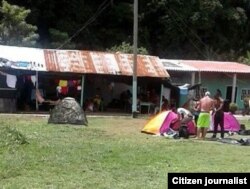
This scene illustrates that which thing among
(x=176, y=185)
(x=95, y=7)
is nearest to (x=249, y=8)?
(x=95, y=7)

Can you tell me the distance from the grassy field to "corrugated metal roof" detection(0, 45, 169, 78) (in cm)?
1055

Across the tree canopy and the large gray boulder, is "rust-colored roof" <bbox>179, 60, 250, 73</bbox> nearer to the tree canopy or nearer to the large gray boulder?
the tree canopy

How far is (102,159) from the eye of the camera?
10.5m

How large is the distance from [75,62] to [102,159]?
1792cm

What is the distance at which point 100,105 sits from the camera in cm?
2897

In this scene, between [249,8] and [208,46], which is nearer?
[208,46]

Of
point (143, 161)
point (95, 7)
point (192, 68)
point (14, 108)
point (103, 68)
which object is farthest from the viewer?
point (95, 7)

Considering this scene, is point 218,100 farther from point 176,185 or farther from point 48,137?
point 176,185

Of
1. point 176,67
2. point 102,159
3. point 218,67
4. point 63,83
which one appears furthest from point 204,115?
point 218,67

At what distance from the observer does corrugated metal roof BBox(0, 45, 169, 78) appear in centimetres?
2626

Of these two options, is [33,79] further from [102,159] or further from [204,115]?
[102,159]

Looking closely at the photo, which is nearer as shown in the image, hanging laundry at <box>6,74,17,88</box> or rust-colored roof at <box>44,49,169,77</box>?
hanging laundry at <box>6,74,17,88</box>

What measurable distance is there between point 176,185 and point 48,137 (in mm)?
8618

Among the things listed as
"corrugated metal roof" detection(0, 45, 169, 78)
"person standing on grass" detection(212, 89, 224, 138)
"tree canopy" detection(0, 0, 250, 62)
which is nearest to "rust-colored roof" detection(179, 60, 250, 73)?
"corrugated metal roof" detection(0, 45, 169, 78)
